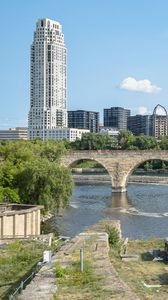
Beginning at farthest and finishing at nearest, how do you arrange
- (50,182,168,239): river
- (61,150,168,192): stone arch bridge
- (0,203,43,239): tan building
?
(61,150,168,192): stone arch bridge → (50,182,168,239): river → (0,203,43,239): tan building

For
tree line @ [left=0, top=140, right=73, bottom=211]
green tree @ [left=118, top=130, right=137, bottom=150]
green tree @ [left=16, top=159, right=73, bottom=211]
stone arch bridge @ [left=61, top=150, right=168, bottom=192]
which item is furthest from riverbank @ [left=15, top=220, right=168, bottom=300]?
green tree @ [left=118, top=130, right=137, bottom=150]

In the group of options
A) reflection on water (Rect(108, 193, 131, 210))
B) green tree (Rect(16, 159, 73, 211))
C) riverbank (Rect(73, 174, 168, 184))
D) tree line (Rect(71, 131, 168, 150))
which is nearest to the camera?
green tree (Rect(16, 159, 73, 211))

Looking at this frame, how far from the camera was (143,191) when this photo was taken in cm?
7769

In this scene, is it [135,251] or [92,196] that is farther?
[92,196]

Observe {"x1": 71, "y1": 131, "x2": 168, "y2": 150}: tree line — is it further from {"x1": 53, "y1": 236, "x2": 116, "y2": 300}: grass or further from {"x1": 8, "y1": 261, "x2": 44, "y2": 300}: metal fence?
{"x1": 53, "y1": 236, "x2": 116, "y2": 300}: grass

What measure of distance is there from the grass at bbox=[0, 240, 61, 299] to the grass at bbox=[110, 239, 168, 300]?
9.67ft

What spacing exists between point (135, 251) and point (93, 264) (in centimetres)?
890

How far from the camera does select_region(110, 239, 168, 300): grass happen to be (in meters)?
14.2

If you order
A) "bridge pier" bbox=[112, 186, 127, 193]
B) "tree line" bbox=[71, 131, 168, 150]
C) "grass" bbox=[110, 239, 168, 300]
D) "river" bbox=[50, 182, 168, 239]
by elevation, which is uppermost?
"tree line" bbox=[71, 131, 168, 150]

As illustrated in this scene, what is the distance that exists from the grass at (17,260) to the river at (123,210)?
741 inches

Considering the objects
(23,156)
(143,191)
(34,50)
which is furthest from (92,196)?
(34,50)

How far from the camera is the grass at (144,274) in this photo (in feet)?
46.6

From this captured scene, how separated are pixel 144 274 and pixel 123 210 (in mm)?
40538

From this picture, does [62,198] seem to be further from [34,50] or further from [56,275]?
[34,50]
